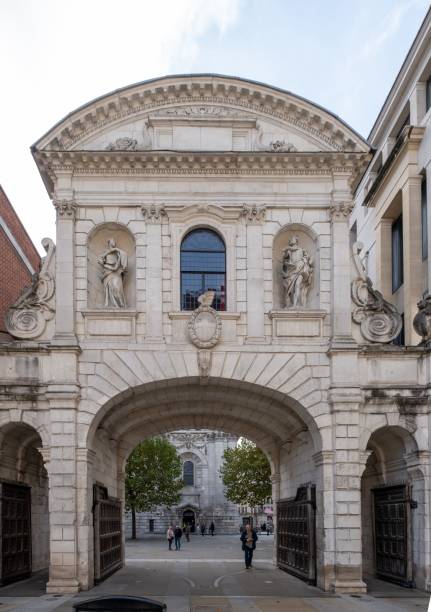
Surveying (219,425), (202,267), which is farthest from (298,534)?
(202,267)

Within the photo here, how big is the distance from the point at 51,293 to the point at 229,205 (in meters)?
5.74

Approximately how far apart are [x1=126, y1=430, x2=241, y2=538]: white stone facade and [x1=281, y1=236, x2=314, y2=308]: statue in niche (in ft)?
221

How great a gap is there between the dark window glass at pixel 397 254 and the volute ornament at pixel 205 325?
11037 mm

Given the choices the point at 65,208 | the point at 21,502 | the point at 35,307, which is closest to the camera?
the point at 35,307

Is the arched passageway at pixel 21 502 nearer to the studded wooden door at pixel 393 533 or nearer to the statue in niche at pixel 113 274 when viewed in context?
the statue in niche at pixel 113 274

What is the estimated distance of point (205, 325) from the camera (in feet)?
77.9

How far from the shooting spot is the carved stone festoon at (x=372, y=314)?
945 inches

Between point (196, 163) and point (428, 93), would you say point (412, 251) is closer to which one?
point (428, 93)

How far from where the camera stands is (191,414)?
3102 cm

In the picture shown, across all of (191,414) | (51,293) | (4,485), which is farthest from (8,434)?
(191,414)

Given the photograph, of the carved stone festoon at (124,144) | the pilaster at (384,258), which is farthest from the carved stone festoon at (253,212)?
the pilaster at (384,258)

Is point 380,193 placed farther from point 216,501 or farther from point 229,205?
point 216,501

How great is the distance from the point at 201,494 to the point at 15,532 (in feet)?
223

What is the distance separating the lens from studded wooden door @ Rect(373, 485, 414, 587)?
77.4ft
